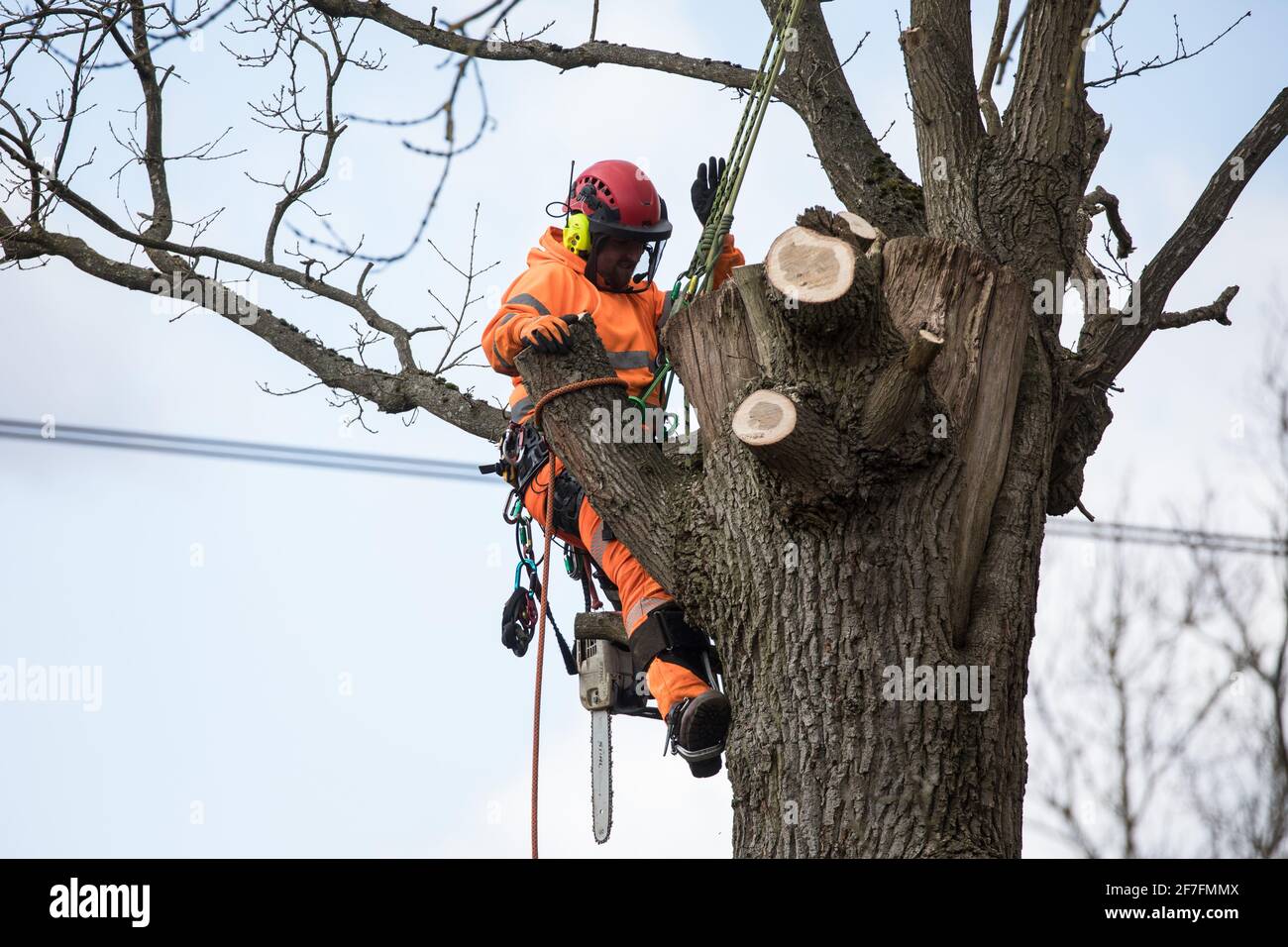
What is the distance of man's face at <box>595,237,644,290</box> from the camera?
190 inches

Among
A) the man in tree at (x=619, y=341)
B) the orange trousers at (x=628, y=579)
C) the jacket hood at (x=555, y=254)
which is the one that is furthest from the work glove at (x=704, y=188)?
the orange trousers at (x=628, y=579)

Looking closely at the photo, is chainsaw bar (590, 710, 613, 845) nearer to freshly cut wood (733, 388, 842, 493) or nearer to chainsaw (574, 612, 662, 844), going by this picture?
chainsaw (574, 612, 662, 844)

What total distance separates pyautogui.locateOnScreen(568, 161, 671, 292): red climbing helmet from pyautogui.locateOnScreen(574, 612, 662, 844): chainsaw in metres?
1.25

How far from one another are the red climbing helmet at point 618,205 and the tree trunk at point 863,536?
92 centimetres

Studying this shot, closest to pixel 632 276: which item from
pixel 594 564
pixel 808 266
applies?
pixel 594 564

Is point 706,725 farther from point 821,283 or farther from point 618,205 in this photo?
point 618,205

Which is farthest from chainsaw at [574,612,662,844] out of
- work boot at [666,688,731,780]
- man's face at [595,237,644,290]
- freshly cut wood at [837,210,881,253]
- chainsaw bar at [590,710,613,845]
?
freshly cut wood at [837,210,881,253]

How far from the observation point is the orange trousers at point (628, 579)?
412 centimetres

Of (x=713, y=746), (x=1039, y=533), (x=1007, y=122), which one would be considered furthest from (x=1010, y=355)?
(x=713, y=746)

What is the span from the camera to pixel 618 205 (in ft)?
15.5

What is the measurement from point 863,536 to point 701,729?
798mm
